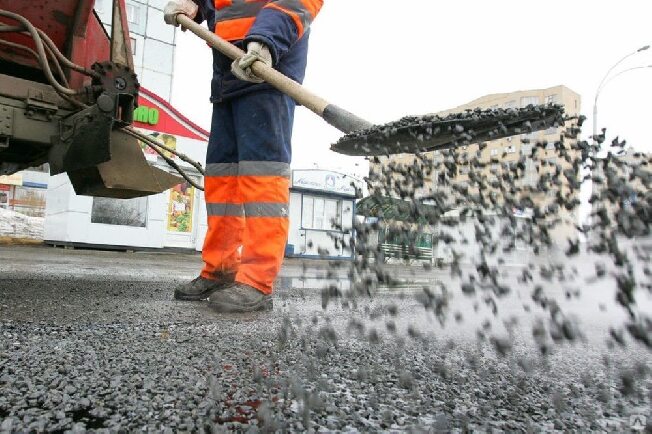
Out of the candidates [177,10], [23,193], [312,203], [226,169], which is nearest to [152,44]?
[23,193]

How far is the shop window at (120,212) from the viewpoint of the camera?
1219 centimetres

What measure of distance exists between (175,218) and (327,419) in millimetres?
12988

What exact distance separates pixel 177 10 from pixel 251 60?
110 cm

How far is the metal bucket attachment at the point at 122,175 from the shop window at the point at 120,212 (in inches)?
388

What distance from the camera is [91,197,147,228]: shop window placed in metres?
12.2

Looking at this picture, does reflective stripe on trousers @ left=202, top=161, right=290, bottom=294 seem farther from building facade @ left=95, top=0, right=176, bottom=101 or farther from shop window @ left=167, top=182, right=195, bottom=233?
building facade @ left=95, top=0, right=176, bottom=101

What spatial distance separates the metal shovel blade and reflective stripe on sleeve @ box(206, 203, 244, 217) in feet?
3.19

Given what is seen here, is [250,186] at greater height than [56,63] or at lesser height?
lesser

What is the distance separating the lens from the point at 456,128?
2.10 meters

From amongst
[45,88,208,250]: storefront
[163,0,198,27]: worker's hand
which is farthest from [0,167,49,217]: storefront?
[163,0,198,27]: worker's hand

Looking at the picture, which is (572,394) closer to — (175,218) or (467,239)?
(467,239)

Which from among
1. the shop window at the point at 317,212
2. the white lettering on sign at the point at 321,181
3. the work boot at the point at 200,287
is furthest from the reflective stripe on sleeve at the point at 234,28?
the shop window at the point at 317,212

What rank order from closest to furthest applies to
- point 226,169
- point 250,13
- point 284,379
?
point 284,379, point 250,13, point 226,169

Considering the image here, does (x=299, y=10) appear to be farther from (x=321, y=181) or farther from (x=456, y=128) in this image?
(x=321, y=181)
